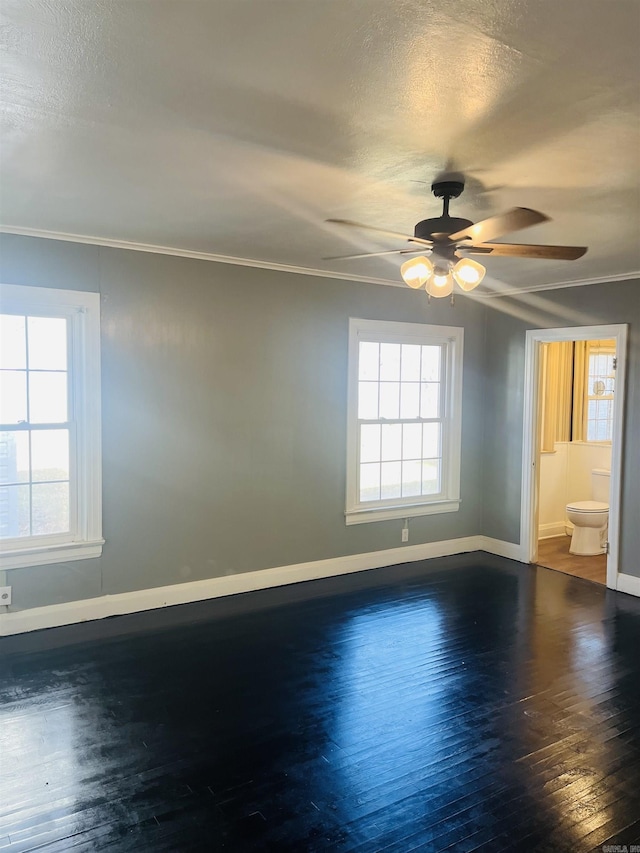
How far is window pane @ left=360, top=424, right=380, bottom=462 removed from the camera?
530 centimetres

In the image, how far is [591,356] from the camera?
6.77 metres

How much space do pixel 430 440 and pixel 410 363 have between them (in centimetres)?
76

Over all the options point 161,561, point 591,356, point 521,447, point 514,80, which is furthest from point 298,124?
point 591,356

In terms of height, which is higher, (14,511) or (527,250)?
(527,250)

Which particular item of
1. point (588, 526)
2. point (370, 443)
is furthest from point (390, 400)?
point (588, 526)

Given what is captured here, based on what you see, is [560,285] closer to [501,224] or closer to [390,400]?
[390,400]

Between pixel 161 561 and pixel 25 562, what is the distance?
886mm

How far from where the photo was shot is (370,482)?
17.6 feet

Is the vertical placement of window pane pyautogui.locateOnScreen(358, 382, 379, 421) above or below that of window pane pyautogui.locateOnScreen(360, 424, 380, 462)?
above

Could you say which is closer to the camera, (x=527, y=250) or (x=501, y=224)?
(x=501, y=224)

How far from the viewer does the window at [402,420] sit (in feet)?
17.2

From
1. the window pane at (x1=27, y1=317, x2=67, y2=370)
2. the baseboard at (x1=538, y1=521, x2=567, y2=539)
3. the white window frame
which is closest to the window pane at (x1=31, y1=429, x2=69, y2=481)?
the window pane at (x1=27, y1=317, x2=67, y2=370)

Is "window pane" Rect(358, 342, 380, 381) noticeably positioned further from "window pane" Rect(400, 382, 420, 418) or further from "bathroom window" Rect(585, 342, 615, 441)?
"bathroom window" Rect(585, 342, 615, 441)

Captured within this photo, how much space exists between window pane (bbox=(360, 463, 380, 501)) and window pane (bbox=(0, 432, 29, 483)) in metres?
2.64
